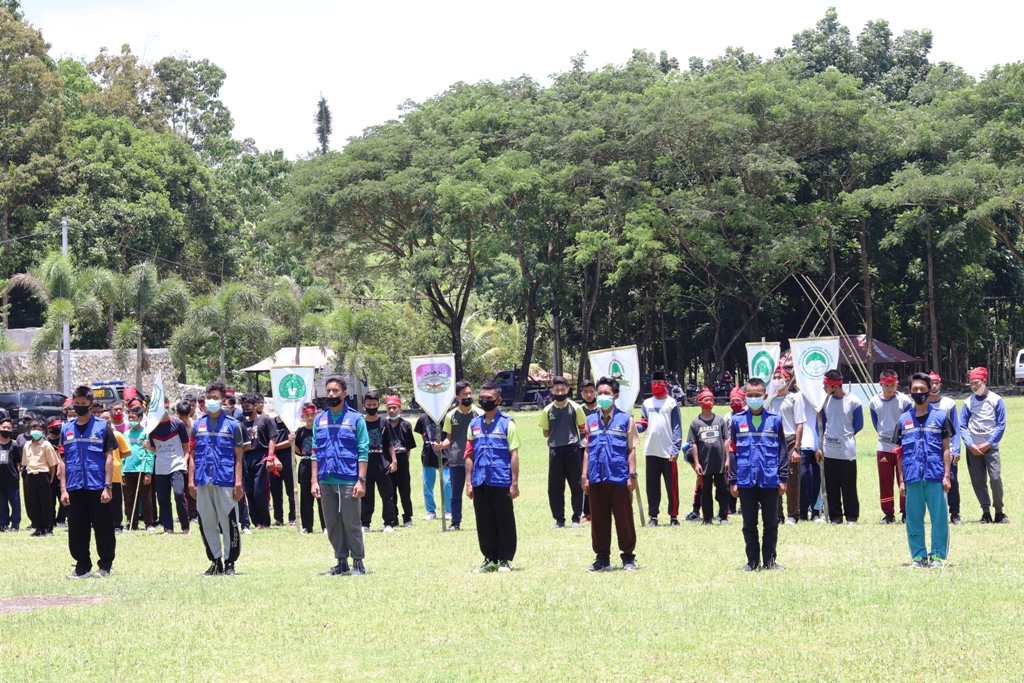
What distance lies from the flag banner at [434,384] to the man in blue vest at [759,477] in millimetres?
5650

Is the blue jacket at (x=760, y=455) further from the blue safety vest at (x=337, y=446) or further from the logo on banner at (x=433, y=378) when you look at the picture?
the logo on banner at (x=433, y=378)

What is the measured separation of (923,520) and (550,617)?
3698 mm

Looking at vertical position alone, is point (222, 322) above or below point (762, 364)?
above

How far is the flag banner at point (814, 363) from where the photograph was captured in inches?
566

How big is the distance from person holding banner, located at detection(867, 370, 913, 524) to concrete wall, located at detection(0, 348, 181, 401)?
3310 centimetres

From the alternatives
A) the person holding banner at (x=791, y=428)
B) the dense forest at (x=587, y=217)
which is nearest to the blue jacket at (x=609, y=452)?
the person holding banner at (x=791, y=428)

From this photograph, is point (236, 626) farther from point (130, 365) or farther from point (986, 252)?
point (986, 252)

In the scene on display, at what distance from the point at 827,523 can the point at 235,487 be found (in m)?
6.77

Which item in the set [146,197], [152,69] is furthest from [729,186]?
[152,69]

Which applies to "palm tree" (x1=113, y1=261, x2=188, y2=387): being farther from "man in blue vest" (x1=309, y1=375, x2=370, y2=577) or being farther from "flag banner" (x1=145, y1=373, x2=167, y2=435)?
"man in blue vest" (x1=309, y1=375, x2=370, y2=577)

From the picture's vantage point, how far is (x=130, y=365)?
45125 mm

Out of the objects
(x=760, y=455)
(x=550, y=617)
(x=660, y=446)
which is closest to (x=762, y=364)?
(x=660, y=446)

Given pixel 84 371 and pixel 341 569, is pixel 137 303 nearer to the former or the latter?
pixel 84 371

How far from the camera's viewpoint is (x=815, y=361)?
48.0ft
